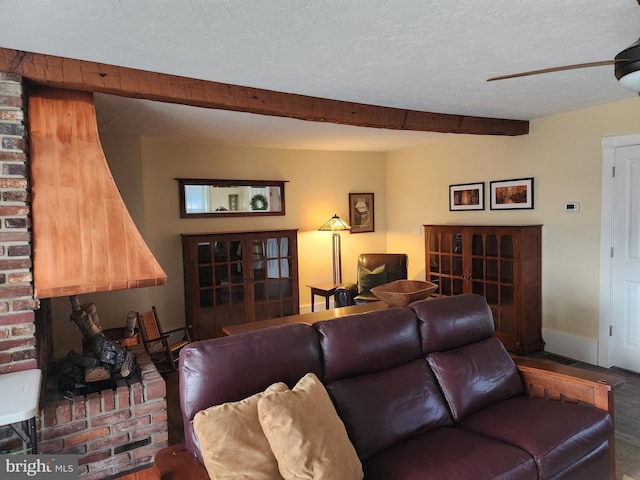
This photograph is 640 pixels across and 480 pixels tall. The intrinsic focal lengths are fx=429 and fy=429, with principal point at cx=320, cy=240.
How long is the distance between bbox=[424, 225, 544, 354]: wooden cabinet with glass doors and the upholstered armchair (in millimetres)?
1167

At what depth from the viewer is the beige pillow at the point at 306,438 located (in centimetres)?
148

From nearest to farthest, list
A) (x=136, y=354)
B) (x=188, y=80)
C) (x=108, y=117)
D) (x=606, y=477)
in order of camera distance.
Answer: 1. (x=606, y=477)
2. (x=188, y=80)
3. (x=136, y=354)
4. (x=108, y=117)

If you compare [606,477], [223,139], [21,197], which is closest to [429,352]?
[606,477]

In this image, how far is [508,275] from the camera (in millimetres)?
4172

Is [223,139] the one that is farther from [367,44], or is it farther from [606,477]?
[606,477]

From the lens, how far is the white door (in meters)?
3.54

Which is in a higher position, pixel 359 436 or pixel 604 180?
pixel 604 180

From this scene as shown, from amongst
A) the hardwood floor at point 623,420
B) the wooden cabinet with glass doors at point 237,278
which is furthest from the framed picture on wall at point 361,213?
the hardwood floor at point 623,420

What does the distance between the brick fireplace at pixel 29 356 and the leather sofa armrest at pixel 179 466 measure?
788 mm

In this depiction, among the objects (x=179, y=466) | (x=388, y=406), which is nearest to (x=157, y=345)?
(x=179, y=466)

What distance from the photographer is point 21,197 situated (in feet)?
7.17

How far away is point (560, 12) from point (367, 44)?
859mm

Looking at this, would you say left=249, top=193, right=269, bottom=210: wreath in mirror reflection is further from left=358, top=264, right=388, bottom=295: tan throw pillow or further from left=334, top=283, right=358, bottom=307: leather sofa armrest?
left=358, top=264, right=388, bottom=295: tan throw pillow

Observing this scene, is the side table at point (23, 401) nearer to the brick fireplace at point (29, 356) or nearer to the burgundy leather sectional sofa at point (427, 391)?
the brick fireplace at point (29, 356)
